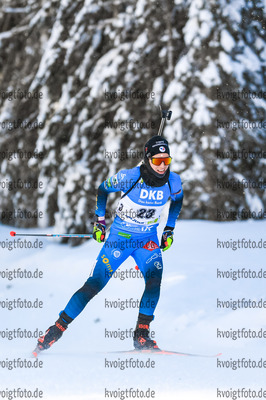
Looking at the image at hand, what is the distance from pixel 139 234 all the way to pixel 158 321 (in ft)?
5.71

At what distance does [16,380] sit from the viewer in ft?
16.5

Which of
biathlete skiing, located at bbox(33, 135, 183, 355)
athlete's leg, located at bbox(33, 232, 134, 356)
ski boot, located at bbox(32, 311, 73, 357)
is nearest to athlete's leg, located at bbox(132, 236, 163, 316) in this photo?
biathlete skiing, located at bbox(33, 135, 183, 355)

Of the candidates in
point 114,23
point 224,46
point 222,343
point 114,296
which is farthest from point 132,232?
point 114,23

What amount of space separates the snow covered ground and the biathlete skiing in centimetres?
32

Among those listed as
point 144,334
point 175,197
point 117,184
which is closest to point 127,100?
point 175,197

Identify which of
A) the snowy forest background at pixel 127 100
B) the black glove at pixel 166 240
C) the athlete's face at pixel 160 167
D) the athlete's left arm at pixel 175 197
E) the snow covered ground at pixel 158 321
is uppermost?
the snowy forest background at pixel 127 100

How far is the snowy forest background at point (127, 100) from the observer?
9086mm

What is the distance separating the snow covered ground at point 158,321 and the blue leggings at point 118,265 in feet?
1.54

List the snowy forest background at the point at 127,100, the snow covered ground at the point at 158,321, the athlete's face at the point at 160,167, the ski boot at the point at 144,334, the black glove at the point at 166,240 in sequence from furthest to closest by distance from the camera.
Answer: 1. the snowy forest background at the point at 127,100
2. the black glove at the point at 166,240
3. the ski boot at the point at 144,334
4. the athlete's face at the point at 160,167
5. the snow covered ground at the point at 158,321

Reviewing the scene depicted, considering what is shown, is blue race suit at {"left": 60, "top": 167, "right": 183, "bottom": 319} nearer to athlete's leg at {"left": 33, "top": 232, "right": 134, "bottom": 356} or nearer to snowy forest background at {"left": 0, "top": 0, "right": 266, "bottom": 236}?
athlete's leg at {"left": 33, "top": 232, "right": 134, "bottom": 356}

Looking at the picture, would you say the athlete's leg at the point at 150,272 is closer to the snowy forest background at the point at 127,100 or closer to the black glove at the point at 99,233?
the black glove at the point at 99,233

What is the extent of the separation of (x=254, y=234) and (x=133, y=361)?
146 inches

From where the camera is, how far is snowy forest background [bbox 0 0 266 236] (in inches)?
358

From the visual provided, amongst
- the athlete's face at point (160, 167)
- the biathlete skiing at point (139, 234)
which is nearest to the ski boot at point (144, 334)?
the biathlete skiing at point (139, 234)
